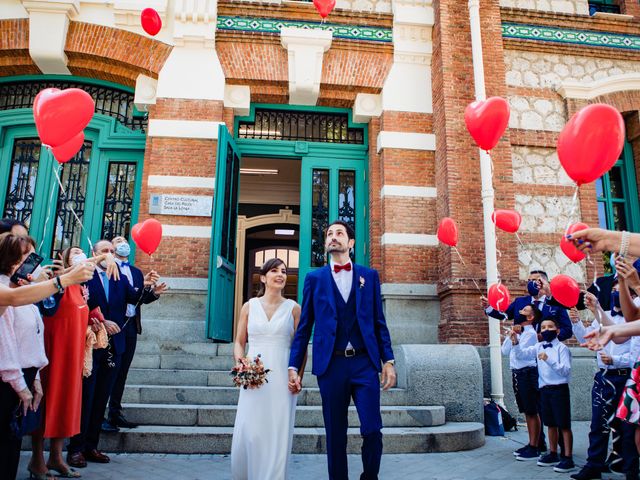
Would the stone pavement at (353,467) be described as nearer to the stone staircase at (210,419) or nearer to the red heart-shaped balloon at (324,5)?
the stone staircase at (210,419)

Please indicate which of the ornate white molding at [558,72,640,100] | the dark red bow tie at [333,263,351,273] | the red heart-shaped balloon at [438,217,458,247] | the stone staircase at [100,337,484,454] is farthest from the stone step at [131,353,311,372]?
the ornate white molding at [558,72,640,100]

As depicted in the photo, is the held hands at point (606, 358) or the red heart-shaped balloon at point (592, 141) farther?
the held hands at point (606, 358)

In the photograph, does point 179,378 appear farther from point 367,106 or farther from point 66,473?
point 367,106

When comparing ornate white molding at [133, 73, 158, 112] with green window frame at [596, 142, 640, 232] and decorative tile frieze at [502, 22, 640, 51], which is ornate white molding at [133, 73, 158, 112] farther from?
green window frame at [596, 142, 640, 232]

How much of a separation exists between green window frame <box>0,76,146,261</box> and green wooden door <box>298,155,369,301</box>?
10.3 ft

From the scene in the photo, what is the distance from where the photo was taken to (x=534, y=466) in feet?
17.7

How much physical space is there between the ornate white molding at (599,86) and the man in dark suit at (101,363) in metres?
8.57

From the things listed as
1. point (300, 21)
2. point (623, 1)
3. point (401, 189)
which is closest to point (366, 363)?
point (401, 189)

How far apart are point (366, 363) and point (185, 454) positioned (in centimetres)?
268

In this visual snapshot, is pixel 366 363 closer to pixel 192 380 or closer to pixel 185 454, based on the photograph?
Result: pixel 185 454

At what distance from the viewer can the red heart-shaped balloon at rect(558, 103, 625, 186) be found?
13.1 ft

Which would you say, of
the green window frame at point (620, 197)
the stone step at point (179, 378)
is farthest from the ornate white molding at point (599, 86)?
the stone step at point (179, 378)

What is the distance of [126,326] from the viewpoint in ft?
19.9

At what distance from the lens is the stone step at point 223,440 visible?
557cm
